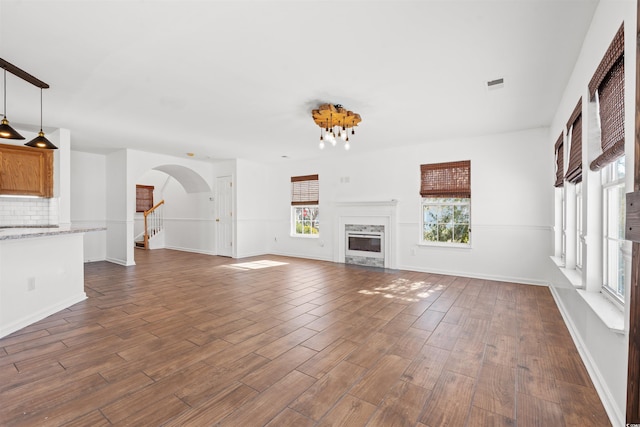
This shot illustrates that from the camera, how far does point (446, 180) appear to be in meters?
5.50

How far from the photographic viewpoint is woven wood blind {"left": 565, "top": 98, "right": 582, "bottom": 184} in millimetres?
2615

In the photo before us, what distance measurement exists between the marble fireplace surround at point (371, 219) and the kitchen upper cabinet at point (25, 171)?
5487mm

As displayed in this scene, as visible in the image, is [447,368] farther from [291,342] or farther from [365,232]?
[365,232]

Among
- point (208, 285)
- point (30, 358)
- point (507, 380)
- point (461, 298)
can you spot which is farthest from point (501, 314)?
point (30, 358)

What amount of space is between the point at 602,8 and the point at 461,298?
10.7ft

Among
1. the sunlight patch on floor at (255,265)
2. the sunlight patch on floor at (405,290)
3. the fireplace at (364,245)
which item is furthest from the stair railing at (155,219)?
the sunlight patch on floor at (405,290)

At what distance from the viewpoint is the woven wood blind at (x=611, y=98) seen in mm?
1669

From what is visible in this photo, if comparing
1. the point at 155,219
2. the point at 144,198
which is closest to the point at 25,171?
the point at 155,219

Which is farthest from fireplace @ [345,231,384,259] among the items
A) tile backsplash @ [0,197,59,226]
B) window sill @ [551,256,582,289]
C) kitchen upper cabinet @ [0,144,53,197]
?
kitchen upper cabinet @ [0,144,53,197]

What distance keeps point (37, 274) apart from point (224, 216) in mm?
4805

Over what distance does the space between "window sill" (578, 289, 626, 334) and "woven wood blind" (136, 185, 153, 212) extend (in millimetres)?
11948

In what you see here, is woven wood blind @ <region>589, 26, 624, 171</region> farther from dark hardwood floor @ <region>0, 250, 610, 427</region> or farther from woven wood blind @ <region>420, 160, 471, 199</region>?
woven wood blind @ <region>420, 160, 471, 199</region>

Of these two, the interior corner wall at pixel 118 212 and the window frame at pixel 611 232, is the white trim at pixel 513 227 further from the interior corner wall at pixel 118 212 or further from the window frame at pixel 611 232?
the interior corner wall at pixel 118 212

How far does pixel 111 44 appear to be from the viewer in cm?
242
